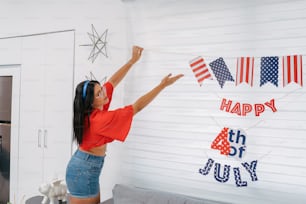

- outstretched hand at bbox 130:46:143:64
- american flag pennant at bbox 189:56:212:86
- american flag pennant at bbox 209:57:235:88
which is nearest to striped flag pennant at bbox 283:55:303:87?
american flag pennant at bbox 209:57:235:88

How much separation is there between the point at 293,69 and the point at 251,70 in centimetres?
24

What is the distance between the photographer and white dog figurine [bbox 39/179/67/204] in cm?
200

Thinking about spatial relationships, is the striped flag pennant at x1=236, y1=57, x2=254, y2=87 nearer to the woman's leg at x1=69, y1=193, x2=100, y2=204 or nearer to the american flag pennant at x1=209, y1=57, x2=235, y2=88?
the american flag pennant at x1=209, y1=57, x2=235, y2=88

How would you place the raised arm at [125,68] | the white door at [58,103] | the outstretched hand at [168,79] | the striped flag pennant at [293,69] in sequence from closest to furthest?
the striped flag pennant at [293,69] → the outstretched hand at [168,79] → the raised arm at [125,68] → the white door at [58,103]

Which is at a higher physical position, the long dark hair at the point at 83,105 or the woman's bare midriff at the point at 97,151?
the long dark hair at the point at 83,105

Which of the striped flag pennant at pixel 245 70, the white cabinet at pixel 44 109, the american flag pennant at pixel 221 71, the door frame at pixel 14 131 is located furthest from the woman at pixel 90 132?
the door frame at pixel 14 131

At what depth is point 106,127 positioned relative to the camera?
1.73m

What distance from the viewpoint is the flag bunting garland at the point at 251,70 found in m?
1.70

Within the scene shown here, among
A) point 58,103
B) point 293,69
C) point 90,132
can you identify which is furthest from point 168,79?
point 58,103

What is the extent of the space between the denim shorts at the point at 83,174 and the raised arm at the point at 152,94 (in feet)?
1.36

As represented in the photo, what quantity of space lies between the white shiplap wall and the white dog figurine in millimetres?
487

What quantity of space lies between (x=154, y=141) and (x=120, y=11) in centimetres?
108

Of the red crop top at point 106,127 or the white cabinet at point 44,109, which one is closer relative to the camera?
the red crop top at point 106,127

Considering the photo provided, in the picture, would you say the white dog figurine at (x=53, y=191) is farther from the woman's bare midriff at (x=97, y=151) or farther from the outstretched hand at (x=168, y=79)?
the outstretched hand at (x=168, y=79)
